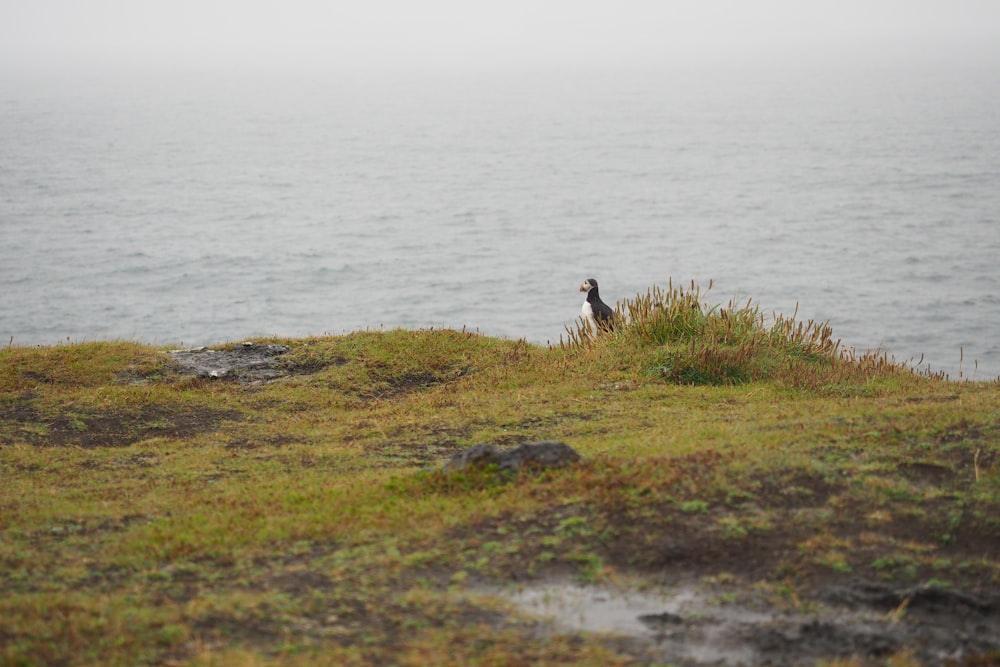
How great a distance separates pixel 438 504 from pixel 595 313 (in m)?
10.2

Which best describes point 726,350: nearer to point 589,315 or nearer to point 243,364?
point 589,315

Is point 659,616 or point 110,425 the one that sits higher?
point 659,616

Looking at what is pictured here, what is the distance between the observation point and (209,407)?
15250mm

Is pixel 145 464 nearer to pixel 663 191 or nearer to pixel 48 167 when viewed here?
pixel 663 191

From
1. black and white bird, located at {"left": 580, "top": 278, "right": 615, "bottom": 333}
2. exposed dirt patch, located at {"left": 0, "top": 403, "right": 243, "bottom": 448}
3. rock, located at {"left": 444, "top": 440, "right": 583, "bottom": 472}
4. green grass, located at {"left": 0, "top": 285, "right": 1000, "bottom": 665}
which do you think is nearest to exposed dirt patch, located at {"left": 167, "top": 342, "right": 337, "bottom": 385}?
green grass, located at {"left": 0, "top": 285, "right": 1000, "bottom": 665}

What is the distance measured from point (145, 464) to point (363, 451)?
2.52 m

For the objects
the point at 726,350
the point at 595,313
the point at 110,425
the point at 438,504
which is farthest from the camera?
the point at 595,313

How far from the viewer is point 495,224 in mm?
81562

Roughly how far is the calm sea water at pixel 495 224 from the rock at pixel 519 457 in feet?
91.5

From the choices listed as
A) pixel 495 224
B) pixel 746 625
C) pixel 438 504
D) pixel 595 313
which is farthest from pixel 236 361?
pixel 495 224

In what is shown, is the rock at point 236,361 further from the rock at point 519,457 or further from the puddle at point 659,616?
the puddle at point 659,616

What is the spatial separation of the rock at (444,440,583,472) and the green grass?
0.20 m

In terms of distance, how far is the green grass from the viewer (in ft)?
24.4

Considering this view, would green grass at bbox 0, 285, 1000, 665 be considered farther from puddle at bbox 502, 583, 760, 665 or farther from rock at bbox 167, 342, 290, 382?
rock at bbox 167, 342, 290, 382
